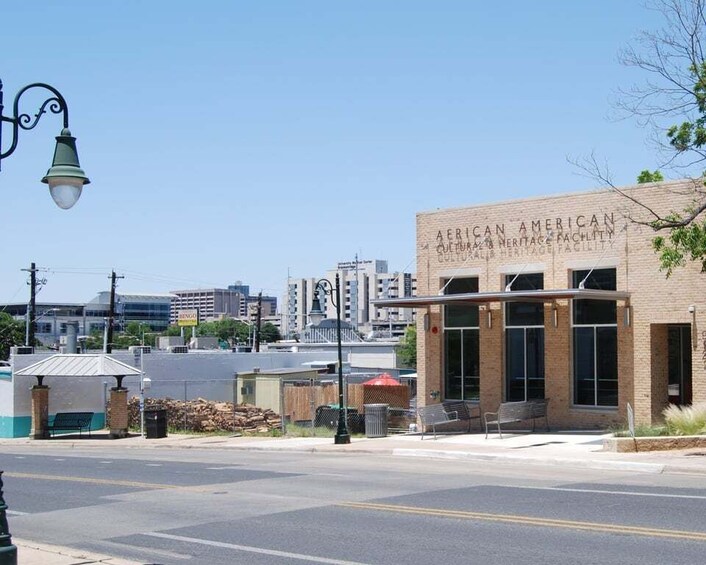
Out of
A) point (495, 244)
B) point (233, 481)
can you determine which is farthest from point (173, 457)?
point (495, 244)

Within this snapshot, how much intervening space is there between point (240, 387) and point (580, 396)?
28351mm

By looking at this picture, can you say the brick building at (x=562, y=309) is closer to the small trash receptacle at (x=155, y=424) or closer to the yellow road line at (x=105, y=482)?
the small trash receptacle at (x=155, y=424)

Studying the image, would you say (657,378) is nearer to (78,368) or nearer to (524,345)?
(524,345)

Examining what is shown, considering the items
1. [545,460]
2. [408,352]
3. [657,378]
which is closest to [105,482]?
[545,460]

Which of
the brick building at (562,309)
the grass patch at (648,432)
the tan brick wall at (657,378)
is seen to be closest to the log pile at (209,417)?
the brick building at (562,309)

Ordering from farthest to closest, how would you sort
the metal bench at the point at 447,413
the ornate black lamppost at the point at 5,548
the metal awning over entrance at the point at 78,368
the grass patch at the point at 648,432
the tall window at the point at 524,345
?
1. the metal awning over entrance at the point at 78,368
2. the tall window at the point at 524,345
3. the metal bench at the point at 447,413
4. the grass patch at the point at 648,432
5. the ornate black lamppost at the point at 5,548

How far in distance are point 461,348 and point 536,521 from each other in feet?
56.2

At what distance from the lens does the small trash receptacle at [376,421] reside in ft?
96.7

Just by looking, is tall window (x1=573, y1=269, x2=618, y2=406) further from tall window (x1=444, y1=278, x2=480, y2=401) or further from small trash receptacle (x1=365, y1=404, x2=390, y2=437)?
small trash receptacle (x1=365, y1=404, x2=390, y2=437)

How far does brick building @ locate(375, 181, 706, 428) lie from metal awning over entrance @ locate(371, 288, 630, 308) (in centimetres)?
4

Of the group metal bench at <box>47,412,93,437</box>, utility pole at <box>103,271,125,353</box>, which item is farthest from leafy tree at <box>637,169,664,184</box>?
utility pole at <box>103,271,125,353</box>

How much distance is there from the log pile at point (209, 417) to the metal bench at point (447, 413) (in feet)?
30.9

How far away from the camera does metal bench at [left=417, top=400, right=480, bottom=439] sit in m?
27.1

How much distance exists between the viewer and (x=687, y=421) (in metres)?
22.1
